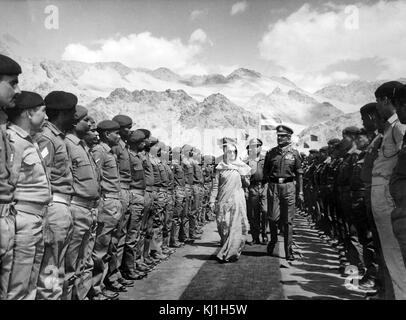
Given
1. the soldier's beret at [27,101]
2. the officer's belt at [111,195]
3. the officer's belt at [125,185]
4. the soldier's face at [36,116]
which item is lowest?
the officer's belt at [111,195]

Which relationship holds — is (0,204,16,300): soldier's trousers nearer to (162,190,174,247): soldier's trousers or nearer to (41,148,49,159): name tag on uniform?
(41,148,49,159): name tag on uniform

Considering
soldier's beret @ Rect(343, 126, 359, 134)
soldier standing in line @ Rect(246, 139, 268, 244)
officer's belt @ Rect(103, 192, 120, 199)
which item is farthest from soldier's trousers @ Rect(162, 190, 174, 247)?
soldier's beret @ Rect(343, 126, 359, 134)

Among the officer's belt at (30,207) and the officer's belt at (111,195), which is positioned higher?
the officer's belt at (111,195)

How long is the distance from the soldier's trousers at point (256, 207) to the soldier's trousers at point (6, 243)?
7.75 meters

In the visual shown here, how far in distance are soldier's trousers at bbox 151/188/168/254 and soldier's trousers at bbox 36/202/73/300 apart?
3.84 meters

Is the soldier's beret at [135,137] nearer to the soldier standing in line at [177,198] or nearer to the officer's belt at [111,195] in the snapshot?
the officer's belt at [111,195]

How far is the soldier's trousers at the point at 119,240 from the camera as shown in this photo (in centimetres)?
580

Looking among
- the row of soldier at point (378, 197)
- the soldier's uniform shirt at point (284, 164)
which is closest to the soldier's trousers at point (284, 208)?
the soldier's uniform shirt at point (284, 164)

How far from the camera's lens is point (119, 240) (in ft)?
19.9

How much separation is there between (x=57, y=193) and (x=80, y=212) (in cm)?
47

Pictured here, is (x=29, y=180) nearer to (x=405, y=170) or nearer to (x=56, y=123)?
(x=56, y=123)

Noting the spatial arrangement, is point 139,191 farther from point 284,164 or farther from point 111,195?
point 284,164

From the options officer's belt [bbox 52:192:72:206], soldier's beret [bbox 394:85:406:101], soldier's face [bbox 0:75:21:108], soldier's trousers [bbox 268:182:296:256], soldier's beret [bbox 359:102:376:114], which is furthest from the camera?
soldier's trousers [bbox 268:182:296:256]

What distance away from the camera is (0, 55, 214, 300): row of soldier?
124 inches
